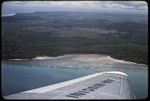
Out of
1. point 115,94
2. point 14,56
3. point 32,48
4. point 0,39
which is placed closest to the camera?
point 0,39

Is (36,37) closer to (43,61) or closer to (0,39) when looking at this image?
(43,61)

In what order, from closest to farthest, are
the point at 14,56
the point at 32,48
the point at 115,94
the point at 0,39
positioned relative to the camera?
the point at 0,39
the point at 115,94
the point at 14,56
the point at 32,48

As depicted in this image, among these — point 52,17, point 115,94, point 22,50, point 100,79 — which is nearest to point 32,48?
point 22,50

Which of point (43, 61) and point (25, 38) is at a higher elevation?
point (25, 38)

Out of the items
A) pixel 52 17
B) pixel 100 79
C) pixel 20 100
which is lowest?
pixel 100 79

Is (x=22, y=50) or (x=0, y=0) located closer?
(x=0, y=0)

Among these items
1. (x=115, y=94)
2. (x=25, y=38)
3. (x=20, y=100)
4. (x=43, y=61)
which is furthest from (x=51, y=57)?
(x=20, y=100)
